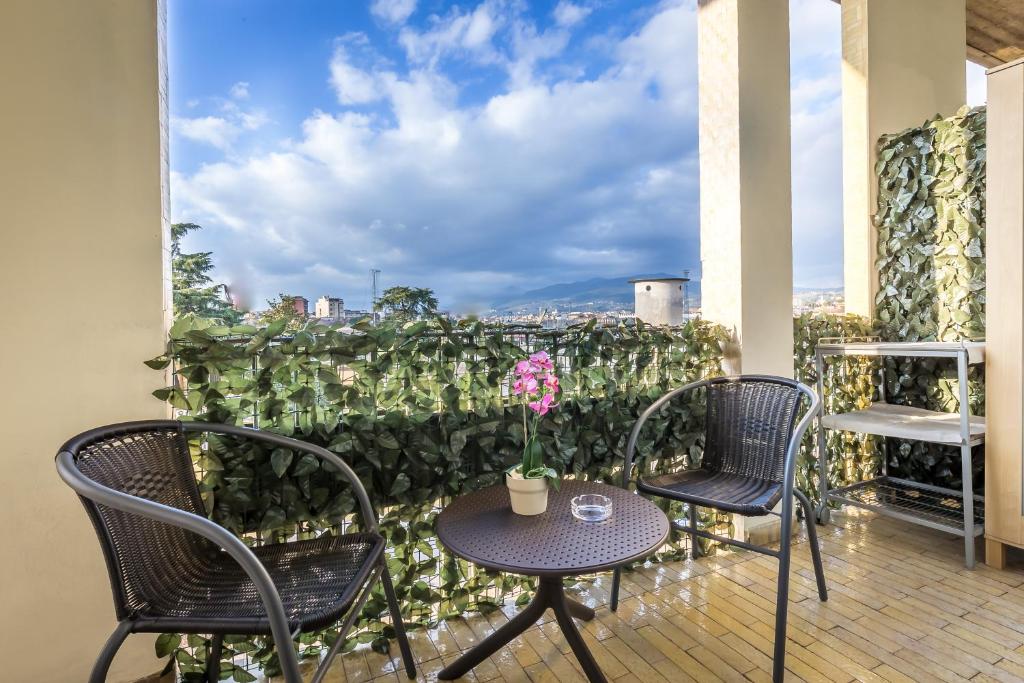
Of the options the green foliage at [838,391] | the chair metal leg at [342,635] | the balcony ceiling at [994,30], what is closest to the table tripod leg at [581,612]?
the chair metal leg at [342,635]

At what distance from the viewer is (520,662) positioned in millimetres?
1837

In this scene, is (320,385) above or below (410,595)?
above

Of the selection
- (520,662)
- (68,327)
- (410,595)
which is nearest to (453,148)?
(68,327)

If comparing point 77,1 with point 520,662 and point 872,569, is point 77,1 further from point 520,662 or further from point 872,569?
point 872,569

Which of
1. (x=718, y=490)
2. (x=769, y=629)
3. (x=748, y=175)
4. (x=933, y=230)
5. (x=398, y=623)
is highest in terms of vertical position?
(x=748, y=175)

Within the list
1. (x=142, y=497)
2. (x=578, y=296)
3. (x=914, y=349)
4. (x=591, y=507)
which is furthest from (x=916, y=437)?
(x=142, y=497)

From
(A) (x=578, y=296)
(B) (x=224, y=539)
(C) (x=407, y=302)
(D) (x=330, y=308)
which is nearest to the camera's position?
(B) (x=224, y=539)

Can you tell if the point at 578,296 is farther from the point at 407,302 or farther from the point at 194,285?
the point at 194,285

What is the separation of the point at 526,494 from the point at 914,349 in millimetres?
2297

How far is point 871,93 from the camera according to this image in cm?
337

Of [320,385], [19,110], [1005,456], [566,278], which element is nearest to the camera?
[19,110]

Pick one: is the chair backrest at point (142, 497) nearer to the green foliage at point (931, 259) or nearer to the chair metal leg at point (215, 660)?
the chair metal leg at point (215, 660)

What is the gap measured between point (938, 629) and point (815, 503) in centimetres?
115

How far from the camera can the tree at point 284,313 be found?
5.77 feet
